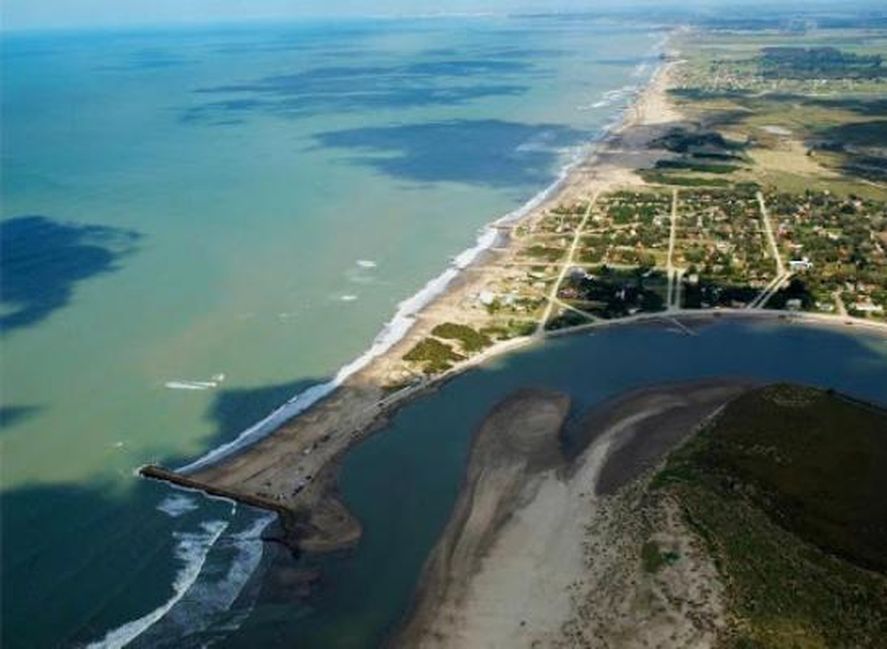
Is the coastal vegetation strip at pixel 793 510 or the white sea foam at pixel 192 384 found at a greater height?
the coastal vegetation strip at pixel 793 510

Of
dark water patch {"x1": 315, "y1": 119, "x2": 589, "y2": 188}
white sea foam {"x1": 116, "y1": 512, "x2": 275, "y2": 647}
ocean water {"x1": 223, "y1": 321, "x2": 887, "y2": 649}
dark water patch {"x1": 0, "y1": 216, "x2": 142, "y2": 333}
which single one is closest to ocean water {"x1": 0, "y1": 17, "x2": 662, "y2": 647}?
white sea foam {"x1": 116, "y1": 512, "x2": 275, "y2": 647}

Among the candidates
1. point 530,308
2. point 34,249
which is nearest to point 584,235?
point 530,308

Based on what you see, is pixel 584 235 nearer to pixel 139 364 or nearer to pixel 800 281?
pixel 800 281

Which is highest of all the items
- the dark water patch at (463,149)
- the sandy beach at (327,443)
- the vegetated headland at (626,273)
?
the dark water patch at (463,149)

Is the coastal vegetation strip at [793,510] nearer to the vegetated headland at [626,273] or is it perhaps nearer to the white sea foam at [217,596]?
the vegetated headland at [626,273]

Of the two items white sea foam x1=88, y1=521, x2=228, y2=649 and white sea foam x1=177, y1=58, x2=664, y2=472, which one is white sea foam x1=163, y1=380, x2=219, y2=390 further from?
white sea foam x1=88, y1=521, x2=228, y2=649

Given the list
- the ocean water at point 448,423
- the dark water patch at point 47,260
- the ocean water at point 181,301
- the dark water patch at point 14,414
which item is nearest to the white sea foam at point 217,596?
the ocean water at point 181,301
